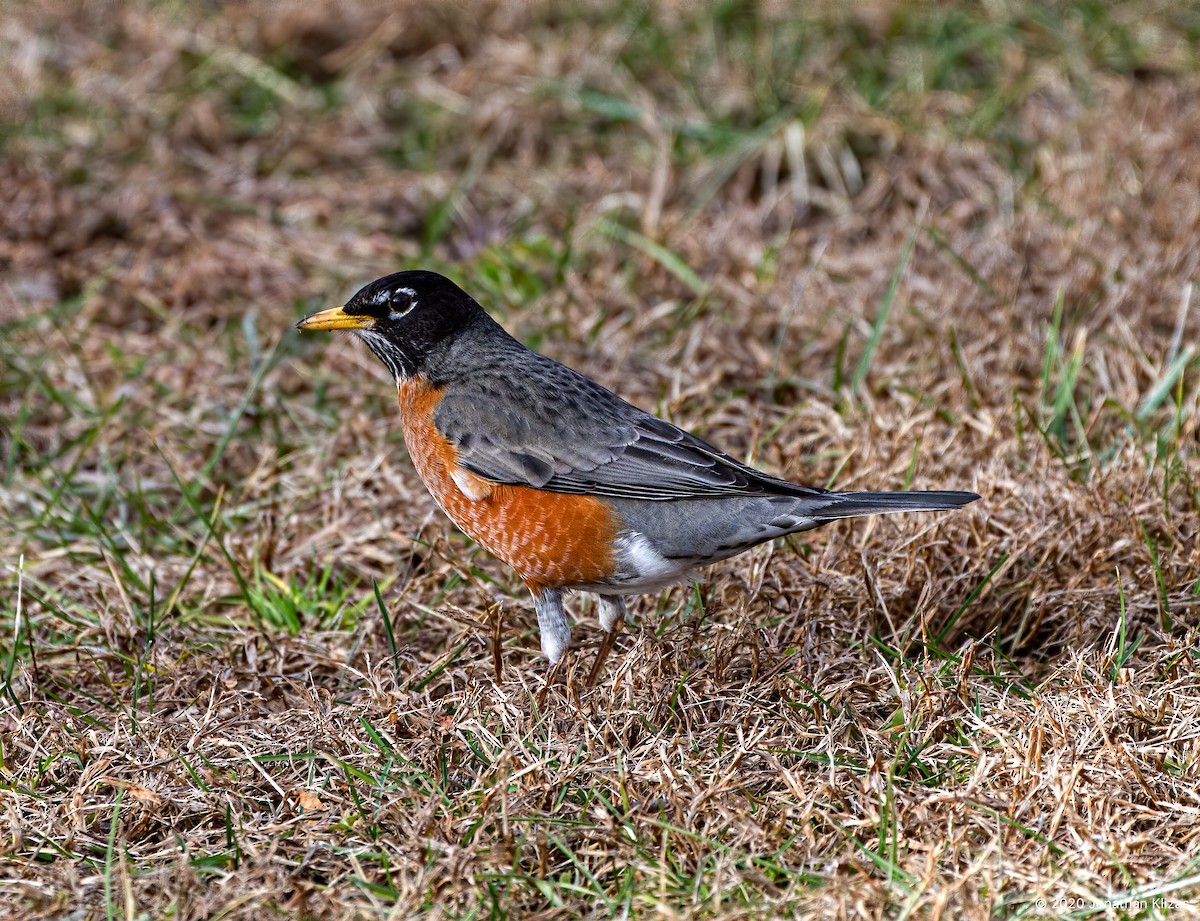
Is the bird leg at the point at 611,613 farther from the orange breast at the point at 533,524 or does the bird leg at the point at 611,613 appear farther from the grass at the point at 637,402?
the orange breast at the point at 533,524

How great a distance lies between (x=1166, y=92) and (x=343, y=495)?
524 centimetres

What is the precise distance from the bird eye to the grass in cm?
74

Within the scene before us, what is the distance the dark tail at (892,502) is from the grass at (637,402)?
17.3 inches

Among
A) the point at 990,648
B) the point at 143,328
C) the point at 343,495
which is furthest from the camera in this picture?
the point at 143,328

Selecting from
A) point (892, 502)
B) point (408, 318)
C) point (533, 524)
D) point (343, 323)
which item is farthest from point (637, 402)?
point (892, 502)

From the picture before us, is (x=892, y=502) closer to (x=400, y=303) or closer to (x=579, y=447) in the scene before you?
(x=579, y=447)

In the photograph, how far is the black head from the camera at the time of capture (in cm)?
500

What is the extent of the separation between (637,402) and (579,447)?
1.47 meters

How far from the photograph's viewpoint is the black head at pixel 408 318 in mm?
5000

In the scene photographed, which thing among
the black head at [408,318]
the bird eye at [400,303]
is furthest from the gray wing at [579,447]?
the bird eye at [400,303]

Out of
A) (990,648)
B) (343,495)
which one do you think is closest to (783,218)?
(343,495)

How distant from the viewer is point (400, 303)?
197 inches

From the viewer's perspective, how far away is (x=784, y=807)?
143 inches

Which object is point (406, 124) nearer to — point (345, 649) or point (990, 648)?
point (345, 649)
